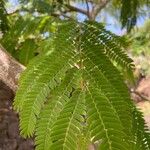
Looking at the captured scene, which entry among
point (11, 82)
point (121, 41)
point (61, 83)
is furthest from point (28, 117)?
point (11, 82)

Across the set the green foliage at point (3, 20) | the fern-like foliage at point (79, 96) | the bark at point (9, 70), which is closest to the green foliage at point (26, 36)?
the bark at point (9, 70)

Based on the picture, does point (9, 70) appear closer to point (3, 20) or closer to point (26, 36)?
point (26, 36)

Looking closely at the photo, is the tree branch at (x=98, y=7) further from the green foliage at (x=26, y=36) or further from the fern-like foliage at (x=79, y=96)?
the fern-like foliage at (x=79, y=96)

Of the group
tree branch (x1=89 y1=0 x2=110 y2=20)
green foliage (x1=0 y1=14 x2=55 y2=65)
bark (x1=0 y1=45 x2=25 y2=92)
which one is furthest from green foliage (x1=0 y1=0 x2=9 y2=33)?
tree branch (x1=89 y1=0 x2=110 y2=20)

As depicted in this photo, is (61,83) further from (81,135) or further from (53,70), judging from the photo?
(81,135)

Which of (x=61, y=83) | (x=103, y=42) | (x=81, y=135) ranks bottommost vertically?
(x=81, y=135)

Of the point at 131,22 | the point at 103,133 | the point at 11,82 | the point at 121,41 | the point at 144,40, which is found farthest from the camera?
the point at 144,40
